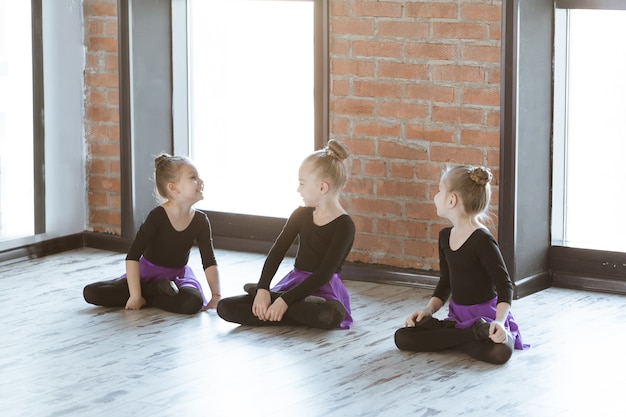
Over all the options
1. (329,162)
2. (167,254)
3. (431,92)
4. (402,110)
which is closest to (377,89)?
(402,110)

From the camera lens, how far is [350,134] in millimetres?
4645

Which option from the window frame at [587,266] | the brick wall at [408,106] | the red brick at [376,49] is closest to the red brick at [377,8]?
the brick wall at [408,106]

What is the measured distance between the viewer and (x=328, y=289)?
400cm

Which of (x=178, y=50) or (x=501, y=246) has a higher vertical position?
(x=178, y=50)

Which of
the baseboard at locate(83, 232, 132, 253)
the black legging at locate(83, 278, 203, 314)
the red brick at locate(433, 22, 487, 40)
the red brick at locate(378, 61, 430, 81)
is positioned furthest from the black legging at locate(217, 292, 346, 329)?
the baseboard at locate(83, 232, 132, 253)

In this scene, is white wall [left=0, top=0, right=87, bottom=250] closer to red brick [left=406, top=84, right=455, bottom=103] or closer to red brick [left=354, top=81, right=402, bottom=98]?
red brick [left=354, top=81, right=402, bottom=98]

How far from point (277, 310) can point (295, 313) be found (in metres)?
0.07

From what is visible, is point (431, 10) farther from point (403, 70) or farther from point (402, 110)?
point (402, 110)

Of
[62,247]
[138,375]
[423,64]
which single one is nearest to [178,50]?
[62,247]

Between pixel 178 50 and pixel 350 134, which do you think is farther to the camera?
pixel 178 50

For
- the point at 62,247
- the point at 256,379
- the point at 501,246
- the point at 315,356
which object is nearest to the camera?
the point at 256,379

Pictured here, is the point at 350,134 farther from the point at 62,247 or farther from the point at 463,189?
the point at 62,247

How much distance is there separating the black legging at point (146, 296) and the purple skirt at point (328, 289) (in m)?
0.33

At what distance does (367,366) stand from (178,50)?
7.85 feet
